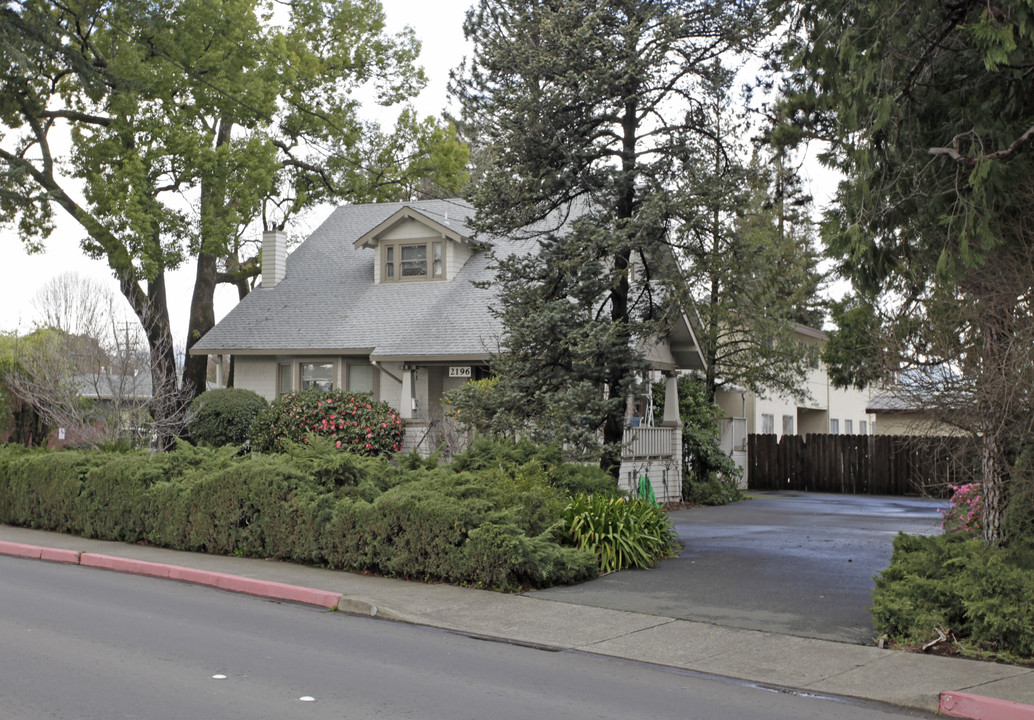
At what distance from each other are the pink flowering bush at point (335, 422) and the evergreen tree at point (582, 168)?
730 centimetres

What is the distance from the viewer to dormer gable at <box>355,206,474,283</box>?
89.3 feet

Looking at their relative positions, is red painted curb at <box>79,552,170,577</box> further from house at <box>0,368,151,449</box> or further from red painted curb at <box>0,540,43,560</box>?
house at <box>0,368,151,449</box>

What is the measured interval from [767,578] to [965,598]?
3750 mm

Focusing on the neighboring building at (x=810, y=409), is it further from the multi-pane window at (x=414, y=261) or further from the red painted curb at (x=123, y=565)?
the red painted curb at (x=123, y=565)

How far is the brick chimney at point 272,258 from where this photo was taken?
2950 centimetres

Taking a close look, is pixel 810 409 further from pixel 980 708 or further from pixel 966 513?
pixel 980 708

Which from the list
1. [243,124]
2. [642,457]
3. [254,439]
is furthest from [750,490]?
[243,124]

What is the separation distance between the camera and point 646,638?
939cm

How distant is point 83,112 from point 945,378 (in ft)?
91.7

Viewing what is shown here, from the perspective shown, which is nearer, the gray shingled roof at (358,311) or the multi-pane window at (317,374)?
the gray shingled roof at (358,311)

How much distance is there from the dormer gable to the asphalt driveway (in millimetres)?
10569

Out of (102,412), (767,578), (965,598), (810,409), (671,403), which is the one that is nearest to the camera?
(965,598)

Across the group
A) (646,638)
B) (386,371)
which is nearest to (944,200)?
(646,638)

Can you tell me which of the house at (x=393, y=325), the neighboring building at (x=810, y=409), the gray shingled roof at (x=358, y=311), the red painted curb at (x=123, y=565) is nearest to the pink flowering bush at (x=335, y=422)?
the house at (x=393, y=325)
